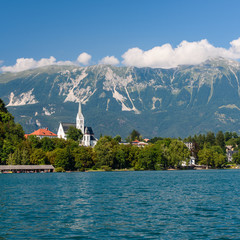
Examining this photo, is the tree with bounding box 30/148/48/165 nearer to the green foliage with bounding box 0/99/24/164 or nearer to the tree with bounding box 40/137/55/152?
the green foliage with bounding box 0/99/24/164

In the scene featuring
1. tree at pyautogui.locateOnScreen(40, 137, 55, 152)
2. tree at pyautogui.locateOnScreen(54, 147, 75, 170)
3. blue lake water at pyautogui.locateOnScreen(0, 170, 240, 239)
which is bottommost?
blue lake water at pyautogui.locateOnScreen(0, 170, 240, 239)

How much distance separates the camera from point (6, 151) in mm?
160625

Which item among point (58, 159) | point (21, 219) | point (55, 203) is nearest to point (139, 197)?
point (55, 203)

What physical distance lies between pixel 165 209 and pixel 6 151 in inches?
4933

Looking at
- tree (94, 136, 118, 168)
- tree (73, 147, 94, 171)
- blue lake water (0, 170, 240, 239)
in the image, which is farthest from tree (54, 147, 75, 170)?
blue lake water (0, 170, 240, 239)

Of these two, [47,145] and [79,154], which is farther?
[47,145]

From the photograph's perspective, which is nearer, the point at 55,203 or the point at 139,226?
the point at 139,226

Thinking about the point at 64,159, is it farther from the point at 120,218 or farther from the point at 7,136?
the point at 120,218

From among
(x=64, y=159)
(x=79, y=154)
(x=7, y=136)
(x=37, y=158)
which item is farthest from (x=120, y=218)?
(x=7, y=136)

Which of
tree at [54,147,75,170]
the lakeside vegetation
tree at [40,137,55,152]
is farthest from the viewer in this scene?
tree at [40,137,55,152]

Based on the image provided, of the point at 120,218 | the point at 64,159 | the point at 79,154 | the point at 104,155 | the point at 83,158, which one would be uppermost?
the point at 79,154

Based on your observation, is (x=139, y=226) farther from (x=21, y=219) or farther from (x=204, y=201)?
(x=204, y=201)

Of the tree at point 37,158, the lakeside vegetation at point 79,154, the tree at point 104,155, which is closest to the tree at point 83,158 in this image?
the lakeside vegetation at point 79,154

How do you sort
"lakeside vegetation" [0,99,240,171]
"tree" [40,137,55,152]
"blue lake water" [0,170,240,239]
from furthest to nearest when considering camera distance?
1. "tree" [40,137,55,152]
2. "lakeside vegetation" [0,99,240,171]
3. "blue lake water" [0,170,240,239]
